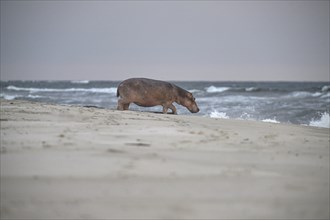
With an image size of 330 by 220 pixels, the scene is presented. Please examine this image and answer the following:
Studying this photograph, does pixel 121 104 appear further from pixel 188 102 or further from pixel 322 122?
pixel 322 122

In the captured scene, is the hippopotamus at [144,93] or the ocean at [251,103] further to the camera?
the ocean at [251,103]

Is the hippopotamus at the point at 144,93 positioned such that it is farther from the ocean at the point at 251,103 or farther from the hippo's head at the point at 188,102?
the ocean at the point at 251,103

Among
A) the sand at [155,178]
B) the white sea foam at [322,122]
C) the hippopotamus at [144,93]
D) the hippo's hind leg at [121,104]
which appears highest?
the hippopotamus at [144,93]

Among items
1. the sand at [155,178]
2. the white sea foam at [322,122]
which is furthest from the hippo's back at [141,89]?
the white sea foam at [322,122]

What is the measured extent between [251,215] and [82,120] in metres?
2.54

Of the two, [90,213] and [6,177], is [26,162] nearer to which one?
[6,177]

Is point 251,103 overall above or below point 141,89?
below

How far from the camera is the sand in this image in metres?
1.94

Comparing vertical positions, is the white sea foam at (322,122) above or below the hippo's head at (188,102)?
below

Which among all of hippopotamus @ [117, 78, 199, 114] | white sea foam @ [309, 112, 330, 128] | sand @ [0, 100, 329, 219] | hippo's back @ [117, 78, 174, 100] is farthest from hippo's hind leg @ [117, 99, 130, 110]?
white sea foam @ [309, 112, 330, 128]

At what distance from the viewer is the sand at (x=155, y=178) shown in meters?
1.94

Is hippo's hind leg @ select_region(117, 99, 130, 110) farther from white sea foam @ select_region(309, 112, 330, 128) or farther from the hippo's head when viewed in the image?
white sea foam @ select_region(309, 112, 330, 128)

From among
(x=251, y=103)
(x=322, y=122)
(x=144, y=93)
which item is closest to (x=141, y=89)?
(x=144, y=93)

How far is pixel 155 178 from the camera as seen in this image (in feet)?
7.10
